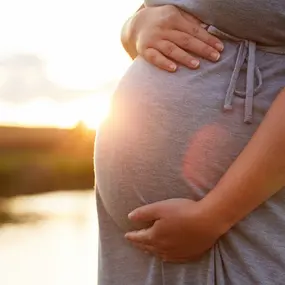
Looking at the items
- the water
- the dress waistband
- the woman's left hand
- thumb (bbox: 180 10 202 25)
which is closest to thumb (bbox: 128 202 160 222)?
the woman's left hand

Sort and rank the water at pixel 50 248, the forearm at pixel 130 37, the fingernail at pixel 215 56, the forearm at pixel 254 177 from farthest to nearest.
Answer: the water at pixel 50 248
the forearm at pixel 130 37
the fingernail at pixel 215 56
the forearm at pixel 254 177

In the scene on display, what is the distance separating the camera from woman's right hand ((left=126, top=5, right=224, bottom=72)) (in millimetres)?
1147

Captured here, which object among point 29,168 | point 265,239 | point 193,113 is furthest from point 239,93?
point 29,168

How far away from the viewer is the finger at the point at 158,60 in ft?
3.83

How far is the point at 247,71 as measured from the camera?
1.10m

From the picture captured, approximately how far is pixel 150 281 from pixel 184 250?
0.30 feet

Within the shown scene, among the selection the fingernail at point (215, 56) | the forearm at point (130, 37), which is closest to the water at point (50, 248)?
the forearm at point (130, 37)

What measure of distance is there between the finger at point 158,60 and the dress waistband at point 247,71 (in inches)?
3.3

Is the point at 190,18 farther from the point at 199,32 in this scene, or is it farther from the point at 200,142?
the point at 200,142

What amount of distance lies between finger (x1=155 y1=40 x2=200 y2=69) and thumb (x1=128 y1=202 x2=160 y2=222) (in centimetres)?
21

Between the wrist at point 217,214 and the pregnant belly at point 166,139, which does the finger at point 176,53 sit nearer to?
the pregnant belly at point 166,139

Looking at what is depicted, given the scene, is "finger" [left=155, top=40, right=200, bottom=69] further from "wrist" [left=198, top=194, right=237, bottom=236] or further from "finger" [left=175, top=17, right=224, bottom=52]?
"wrist" [left=198, top=194, right=237, bottom=236]

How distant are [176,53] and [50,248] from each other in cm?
289

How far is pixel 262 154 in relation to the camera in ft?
3.36
